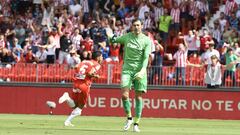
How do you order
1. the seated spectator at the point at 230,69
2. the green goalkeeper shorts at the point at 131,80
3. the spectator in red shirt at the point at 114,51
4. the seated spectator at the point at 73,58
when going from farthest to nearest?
the spectator in red shirt at the point at 114,51 < the seated spectator at the point at 73,58 < the seated spectator at the point at 230,69 < the green goalkeeper shorts at the point at 131,80

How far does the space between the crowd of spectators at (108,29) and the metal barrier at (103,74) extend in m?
0.22

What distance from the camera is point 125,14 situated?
33.2 metres

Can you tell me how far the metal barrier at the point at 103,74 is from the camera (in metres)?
27.6

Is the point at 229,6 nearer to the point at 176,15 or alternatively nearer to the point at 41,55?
the point at 176,15

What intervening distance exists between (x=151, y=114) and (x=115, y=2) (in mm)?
7775

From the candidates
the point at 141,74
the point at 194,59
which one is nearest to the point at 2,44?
the point at 194,59

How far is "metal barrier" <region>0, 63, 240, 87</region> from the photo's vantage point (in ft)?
90.5

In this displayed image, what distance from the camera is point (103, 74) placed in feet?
92.1

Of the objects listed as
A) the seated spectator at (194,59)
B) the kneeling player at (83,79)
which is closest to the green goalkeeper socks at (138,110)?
the kneeling player at (83,79)

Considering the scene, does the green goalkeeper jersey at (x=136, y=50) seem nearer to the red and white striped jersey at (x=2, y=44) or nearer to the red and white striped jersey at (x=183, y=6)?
the red and white striped jersey at (x=2, y=44)

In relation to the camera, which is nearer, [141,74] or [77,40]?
[141,74]

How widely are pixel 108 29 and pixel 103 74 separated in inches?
129

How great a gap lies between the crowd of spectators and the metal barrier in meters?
0.22

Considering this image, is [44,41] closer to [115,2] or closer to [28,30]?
[28,30]
